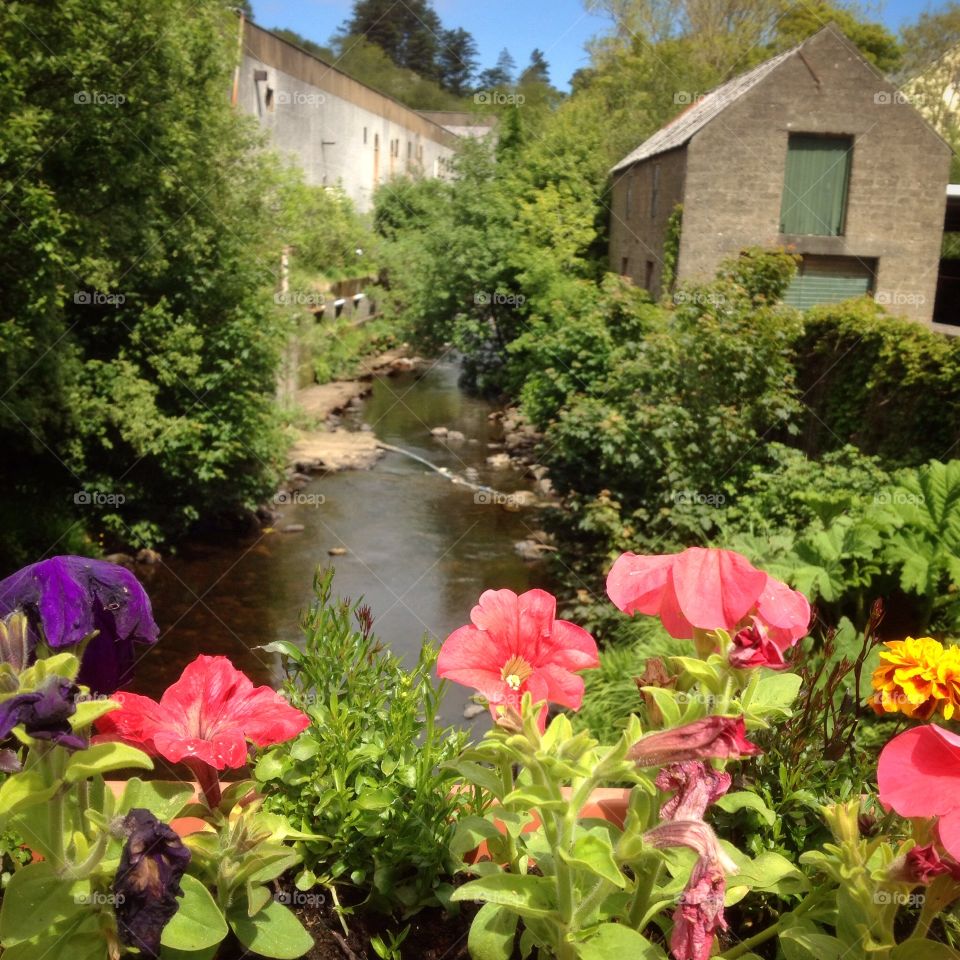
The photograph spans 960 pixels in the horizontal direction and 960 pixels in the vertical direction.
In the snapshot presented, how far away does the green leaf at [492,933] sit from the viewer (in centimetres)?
137

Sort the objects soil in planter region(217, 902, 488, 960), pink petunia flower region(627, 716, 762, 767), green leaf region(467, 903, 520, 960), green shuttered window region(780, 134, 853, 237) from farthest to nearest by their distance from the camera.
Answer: green shuttered window region(780, 134, 853, 237)
soil in planter region(217, 902, 488, 960)
green leaf region(467, 903, 520, 960)
pink petunia flower region(627, 716, 762, 767)

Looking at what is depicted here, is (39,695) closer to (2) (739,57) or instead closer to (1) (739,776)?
(1) (739,776)

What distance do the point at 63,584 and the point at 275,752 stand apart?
627 mm

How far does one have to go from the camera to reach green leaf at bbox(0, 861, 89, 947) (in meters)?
1.19

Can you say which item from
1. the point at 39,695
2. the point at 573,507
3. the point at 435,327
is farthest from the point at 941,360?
the point at 435,327

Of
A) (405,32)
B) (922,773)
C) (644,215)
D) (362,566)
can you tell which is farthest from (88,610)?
(405,32)

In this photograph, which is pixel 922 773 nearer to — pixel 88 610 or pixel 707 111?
pixel 88 610

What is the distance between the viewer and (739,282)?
1104 cm

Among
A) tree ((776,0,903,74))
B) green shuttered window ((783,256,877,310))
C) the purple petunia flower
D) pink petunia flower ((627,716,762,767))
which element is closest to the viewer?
pink petunia flower ((627,716,762,767))

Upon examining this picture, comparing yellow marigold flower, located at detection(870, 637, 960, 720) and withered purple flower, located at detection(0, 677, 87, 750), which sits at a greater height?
withered purple flower, located at detection(0, 677, 87, 750)

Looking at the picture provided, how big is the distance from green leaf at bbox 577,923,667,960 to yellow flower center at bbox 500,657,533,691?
37cm

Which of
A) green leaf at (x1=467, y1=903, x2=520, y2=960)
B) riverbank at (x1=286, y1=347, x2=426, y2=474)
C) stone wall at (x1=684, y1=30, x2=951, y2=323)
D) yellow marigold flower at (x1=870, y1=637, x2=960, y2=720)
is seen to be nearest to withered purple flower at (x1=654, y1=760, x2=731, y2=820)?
green leaf at (x1=467, y1=903, x2=520, y2=960)

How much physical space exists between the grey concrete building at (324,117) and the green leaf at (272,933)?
16716 millimetres

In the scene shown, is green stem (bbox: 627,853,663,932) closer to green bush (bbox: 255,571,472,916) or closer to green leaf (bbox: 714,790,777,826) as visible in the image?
green leaf (bbox: 714,790,777,826)
